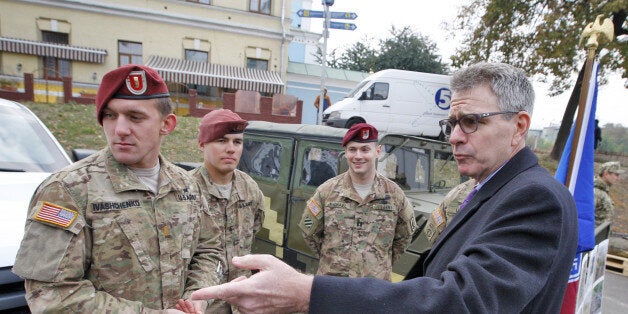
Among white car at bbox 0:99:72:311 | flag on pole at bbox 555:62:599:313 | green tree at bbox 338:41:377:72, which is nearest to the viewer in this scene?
white car at bbox 0:99:72:311

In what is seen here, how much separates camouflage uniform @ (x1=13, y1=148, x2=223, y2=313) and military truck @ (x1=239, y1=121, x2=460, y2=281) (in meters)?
2.40

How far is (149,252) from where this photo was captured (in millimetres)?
1636

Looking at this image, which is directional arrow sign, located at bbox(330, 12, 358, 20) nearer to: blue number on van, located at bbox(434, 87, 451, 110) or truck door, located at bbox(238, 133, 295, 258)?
truck door, located at bbox(238, 133, 295, 258)

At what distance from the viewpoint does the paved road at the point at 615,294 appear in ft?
15.5

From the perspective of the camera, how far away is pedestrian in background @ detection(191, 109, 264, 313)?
2822 millimetres

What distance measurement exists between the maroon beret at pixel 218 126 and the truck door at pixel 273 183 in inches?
61.4

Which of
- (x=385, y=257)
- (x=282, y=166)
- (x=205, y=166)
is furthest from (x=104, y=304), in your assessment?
(x=282, y=166)

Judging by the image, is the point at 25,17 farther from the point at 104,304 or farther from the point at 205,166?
the point at 104,304

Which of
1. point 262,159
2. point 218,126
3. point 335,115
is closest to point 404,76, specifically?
point 335,115

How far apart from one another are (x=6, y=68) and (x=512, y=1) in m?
21.6

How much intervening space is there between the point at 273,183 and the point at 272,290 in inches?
147

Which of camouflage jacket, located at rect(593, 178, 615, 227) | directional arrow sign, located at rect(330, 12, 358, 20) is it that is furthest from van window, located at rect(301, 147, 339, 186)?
directional arrow sign, located at rect(330, 12, 358, 20)

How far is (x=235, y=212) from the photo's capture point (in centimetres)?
291

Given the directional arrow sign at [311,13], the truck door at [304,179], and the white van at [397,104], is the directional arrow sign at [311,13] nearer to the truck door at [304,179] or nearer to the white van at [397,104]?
the white van at [397,104]
